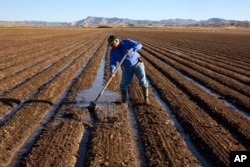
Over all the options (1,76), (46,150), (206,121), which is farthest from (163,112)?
(1,76)

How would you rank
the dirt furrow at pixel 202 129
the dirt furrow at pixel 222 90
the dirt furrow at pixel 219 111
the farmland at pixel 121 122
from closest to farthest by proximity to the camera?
the farmland at pixel 121 122 → the dirt furrow at pixel 202 129 → the dirt furrow at pixel 219 111 → the dirt furrow at pixel 222 90

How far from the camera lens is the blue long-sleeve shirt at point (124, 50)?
30.9 feet

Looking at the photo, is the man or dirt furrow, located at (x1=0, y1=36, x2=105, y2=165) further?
the man

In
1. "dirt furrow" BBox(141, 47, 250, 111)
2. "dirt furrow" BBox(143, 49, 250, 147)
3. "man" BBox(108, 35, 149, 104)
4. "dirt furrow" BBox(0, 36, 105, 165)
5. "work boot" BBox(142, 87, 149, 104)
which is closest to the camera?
"dirt furrow" BBox(0, 36, 105, 165)

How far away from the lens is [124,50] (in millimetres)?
9523

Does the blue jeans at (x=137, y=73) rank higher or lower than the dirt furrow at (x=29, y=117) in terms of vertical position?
higher

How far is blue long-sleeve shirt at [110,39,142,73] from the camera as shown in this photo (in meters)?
9.42

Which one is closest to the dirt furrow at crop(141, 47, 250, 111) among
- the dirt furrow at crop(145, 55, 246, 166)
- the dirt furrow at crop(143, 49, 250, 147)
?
the dirt furrow at crop(143, 49, 250, 147)

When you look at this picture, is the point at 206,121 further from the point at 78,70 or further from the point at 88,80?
the point at 78,70

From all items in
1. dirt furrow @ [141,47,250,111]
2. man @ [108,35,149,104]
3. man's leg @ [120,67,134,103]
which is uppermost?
man @ [108,35,149,104]

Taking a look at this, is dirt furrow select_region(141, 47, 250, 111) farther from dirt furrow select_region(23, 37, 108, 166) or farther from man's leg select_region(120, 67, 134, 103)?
dirt furrow select_region(23, 37, 108, 166)

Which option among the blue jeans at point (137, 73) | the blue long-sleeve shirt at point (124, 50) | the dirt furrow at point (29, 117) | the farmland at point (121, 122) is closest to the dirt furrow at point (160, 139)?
the farmland at point (121, 122)

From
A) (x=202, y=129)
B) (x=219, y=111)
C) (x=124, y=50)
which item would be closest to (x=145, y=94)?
(x=124, y=50)

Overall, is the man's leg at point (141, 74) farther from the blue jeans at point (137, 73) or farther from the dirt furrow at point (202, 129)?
the dirt furrow at point (202, 129)
